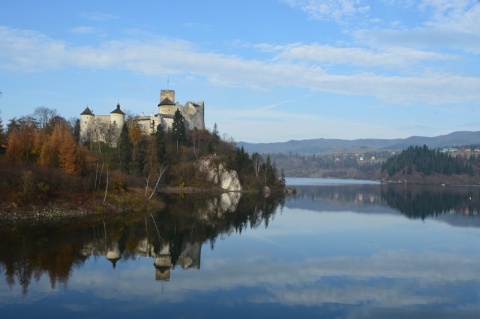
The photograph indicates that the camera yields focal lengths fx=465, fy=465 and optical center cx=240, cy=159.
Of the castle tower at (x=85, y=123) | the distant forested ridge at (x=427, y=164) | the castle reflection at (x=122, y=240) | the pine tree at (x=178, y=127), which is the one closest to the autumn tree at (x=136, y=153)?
the pine tree at (x=178, y=127)

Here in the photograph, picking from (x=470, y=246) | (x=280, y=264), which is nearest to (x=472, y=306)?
(x=280, y=264)

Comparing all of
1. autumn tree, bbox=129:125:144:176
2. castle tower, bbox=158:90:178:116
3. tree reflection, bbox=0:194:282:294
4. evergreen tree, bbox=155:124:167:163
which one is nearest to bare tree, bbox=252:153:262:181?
castle tower, bbox=158:90:178:116

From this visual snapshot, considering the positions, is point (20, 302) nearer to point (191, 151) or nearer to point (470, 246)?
point (470, 246)

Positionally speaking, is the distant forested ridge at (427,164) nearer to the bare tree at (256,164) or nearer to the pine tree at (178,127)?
the bare tree at (256,164)

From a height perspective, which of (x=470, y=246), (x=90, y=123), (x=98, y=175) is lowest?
(x=470, y=246)

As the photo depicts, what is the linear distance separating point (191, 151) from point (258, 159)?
12152 millimetres

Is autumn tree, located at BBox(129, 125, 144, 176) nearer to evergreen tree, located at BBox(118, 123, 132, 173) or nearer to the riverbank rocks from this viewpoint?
evergreen tree, located at BBox(118, 123, 132, 173)

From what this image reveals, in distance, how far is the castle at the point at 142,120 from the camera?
65.1 meters

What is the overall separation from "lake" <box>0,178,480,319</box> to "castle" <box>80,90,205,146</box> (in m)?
32.9

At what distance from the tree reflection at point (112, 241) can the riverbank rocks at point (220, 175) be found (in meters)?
29.0

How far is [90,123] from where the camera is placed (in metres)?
65.6

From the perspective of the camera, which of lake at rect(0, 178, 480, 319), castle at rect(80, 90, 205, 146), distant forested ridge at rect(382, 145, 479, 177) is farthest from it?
distant forested ridge at rect(382, 145, 479, 177)

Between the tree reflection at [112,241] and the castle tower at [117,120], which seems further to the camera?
the castle tower at [117,120]

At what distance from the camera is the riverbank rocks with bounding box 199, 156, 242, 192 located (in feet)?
223
